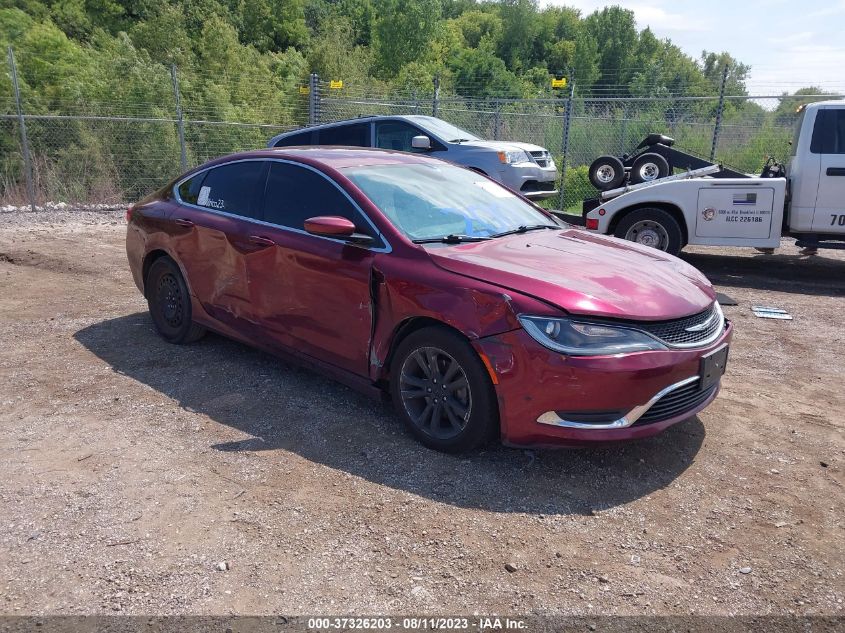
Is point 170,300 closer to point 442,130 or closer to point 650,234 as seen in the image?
point 650,234

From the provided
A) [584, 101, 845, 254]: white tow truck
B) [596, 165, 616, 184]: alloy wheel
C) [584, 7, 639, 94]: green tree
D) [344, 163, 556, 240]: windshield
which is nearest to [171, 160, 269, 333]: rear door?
[344, 163, 556, 240]: windshield

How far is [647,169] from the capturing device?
32.9ft

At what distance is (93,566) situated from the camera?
9.27 ft

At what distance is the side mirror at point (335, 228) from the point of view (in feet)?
13.2

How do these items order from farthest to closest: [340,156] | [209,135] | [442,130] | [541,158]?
[209,135] < [541,158] < [442,130] < [340,156]

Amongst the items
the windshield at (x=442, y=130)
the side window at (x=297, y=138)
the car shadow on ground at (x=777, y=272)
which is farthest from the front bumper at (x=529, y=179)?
the side window at (x=297, y=138)

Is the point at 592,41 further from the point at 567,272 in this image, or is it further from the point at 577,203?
the point at 567,272

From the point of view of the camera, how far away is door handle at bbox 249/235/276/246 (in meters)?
4.64

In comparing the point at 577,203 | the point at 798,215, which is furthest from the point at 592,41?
the point at 798,215

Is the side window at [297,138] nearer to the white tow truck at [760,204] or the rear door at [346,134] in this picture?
the rear door at [346,134]

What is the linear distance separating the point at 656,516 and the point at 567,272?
133cm

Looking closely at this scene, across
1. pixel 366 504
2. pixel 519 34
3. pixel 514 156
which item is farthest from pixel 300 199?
pixel 519 34

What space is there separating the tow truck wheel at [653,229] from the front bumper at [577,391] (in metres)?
5.62

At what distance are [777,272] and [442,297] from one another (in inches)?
289
